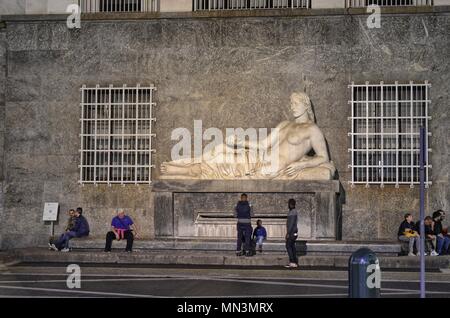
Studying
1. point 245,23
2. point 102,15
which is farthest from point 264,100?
point 102,15

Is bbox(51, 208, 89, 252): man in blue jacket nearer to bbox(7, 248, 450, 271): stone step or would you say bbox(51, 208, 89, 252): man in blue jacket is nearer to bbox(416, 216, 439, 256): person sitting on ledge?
bbox(7, 248, 450, 271): stone step

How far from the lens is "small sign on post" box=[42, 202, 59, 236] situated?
24.4 meters

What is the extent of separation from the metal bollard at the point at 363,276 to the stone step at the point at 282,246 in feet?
29.4

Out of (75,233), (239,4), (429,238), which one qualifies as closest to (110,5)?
(239,4)

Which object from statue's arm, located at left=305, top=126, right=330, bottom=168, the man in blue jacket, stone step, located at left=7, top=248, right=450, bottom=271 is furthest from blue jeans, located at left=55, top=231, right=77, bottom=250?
statue's arm, located at left=305, top=126, right=330, bottom=168

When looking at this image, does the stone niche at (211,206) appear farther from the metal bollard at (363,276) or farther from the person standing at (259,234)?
the metal bollard at (363,276)

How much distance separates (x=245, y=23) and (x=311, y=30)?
1668mm

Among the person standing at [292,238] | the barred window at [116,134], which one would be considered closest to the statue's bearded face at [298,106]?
the barred window at [116,134]

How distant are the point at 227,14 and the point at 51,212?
665 centimetres

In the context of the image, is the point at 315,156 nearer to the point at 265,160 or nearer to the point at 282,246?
the point at 265,160

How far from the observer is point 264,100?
79.8 feet

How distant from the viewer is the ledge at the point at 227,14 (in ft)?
78.4

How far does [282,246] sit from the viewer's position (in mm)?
21391

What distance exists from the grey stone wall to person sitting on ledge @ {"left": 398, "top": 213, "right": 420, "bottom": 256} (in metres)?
1.63
